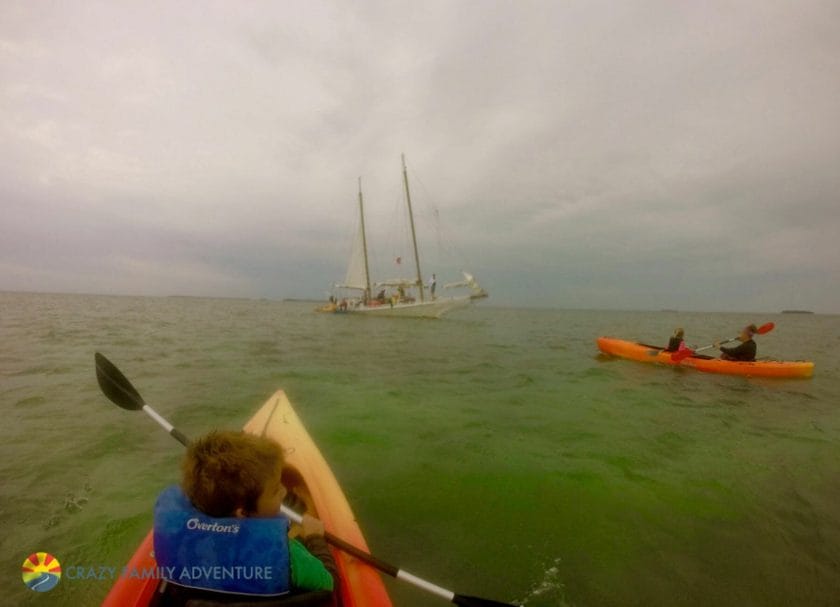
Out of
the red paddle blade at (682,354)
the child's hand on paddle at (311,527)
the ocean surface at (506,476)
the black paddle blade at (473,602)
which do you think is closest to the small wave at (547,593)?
the ocean surface at (506,476)

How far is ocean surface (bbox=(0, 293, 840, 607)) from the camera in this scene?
3895 millimetres

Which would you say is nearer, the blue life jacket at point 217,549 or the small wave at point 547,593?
the blue life jacket at point 217,549

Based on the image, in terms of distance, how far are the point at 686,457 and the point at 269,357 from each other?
14353 millimetres

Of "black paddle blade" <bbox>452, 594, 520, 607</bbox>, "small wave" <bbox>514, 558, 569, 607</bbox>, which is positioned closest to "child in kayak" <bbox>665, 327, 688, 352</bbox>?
"small wave" <bbox>514, 558, 569, 607</bbox>

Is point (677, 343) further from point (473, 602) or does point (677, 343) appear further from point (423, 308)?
point (423, 308)

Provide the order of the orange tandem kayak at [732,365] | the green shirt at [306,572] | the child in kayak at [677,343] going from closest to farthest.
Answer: the green shirt at [306,572] → the orange tandem kayak at [732,365] → the child in kayak at [677,343]

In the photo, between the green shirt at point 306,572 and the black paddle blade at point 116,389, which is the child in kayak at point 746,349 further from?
the black paddle blade at point 116,389

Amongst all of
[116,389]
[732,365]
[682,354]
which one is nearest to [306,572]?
[116,389]

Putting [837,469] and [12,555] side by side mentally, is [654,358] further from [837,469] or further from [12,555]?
[12,555]

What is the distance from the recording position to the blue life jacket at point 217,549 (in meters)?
2.01

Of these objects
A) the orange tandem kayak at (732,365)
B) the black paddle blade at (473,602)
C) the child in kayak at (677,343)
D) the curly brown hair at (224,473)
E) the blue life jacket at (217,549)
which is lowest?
the orange tandem kayak at (732,365)

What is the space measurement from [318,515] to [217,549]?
1785 mm

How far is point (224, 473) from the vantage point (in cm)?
207

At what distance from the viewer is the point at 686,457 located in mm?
6871
